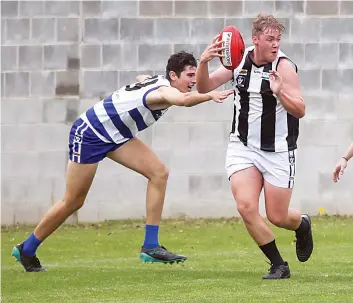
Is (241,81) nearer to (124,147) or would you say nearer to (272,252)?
(272,252)

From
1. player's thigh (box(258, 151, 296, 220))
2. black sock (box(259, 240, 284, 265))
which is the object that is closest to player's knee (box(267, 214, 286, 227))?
player's thigh (box(258, 151, 296, 220))

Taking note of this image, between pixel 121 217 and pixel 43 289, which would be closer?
pixel 43 289

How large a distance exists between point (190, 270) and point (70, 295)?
1812 mm

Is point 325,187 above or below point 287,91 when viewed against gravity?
below

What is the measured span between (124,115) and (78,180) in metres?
0.69

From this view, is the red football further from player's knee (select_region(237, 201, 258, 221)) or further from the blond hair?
player's knee (select_region(237, 201, 258, 221))

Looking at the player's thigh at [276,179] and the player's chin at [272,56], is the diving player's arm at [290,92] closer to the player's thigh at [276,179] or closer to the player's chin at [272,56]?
the player's chin at [272,56]

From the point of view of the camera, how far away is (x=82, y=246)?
12.3 metres

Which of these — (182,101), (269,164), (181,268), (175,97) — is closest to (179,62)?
(175,97)

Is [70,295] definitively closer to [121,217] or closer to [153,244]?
[153,244]

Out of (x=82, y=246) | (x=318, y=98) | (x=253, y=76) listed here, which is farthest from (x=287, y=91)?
(x=318, y=98)

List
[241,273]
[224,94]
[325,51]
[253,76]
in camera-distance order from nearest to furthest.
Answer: [224,94], [253,76], [241,273], [325,51]

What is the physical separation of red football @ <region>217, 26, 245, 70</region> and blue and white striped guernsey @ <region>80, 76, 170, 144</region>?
3.92ft

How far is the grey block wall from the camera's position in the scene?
555 inches
